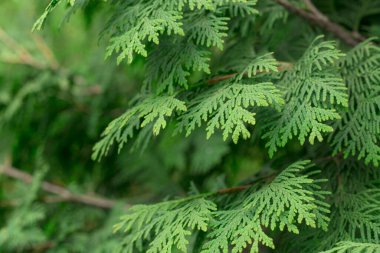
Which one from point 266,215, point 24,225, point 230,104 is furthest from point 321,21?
point 24,225

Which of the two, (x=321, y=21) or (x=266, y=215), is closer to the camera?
(x=266, y=215)

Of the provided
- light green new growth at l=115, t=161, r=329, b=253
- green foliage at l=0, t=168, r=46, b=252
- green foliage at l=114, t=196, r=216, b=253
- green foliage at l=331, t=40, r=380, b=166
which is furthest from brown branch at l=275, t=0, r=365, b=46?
green foliage at l=0, t=168, r=46, b=252

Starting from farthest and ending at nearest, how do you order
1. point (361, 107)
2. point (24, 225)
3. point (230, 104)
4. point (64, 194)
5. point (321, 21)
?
point (64, 194) < point (24, 225) < point (321, 21) < point (361, 107) < point (230, 104)

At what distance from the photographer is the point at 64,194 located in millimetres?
3221

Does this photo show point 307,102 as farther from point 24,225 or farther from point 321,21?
point 24,225

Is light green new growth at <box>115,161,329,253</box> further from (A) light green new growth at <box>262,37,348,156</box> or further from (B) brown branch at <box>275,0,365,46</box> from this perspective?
(B) brown branch at <box>275,0,365,46</box>

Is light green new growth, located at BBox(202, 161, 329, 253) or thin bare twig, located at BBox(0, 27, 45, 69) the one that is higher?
thin bare twig, located at BBox(0, 27, 45, 69)

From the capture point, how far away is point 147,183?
3379 millimetres

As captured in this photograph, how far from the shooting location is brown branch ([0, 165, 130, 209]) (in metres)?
3.19

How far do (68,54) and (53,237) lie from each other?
4.35 ft

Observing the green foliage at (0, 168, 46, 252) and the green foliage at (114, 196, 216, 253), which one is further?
the green foliage at (0, 168, 46, 252)

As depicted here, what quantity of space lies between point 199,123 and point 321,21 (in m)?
0.86

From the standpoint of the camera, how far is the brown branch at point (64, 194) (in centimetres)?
319

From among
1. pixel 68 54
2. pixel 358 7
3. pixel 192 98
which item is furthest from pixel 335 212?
pixel 68 54
